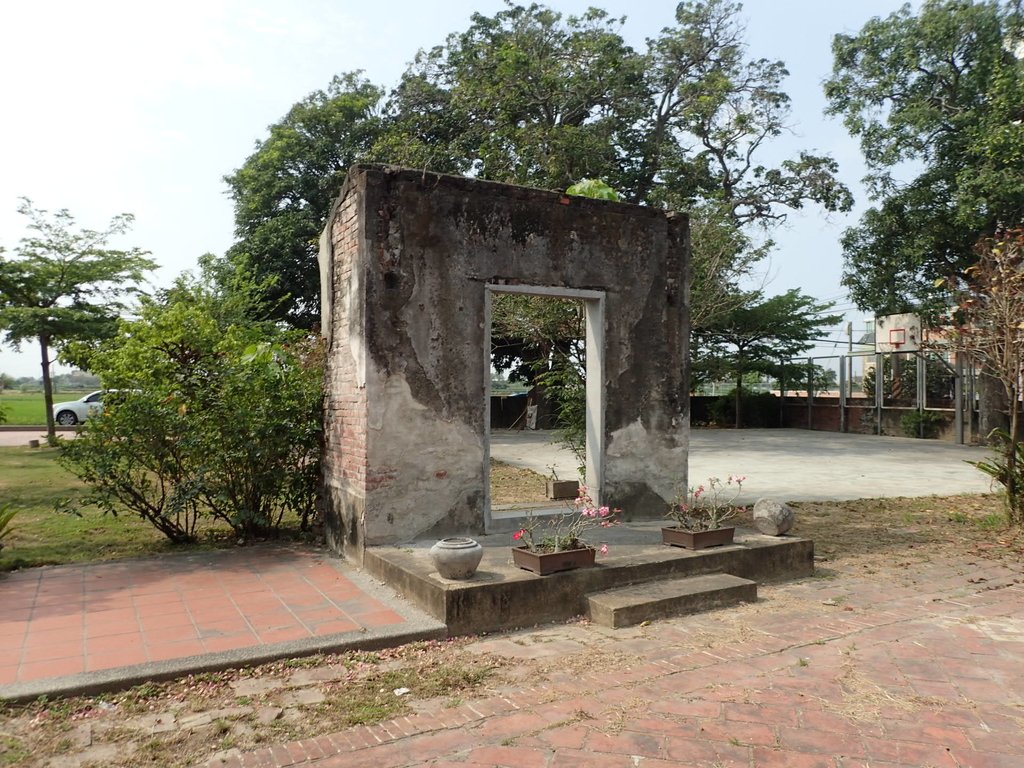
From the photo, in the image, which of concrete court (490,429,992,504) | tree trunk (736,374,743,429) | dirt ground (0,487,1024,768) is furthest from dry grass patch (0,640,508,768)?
tree trunk (736,374,743,429)

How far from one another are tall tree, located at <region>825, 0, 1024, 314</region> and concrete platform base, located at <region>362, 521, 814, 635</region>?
13345 millimetres

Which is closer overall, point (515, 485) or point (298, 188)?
point (515, 485)

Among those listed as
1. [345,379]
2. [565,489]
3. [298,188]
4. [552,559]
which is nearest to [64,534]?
[345,379]

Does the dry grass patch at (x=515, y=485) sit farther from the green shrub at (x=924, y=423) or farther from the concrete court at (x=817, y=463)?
the green shrub at (x=924, y=423)

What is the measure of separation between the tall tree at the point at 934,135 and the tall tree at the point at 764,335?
15.7ft

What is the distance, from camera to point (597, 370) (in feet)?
23.2

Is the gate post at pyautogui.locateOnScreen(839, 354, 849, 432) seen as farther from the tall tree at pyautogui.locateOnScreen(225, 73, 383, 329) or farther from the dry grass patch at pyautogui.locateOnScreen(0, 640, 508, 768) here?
the dry grass patch at pyautogui.locateOnScreen(0, 640, 508, 768)

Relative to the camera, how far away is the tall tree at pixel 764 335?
24.7 m

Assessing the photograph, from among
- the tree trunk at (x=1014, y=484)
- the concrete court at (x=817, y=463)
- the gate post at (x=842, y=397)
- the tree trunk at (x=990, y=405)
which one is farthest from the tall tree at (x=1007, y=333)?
the gate post at (x=842, y=397)

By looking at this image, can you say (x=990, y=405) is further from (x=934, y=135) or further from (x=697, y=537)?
(x=697, y=537)

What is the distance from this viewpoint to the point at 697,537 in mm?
6000

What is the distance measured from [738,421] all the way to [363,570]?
22144 millimetres

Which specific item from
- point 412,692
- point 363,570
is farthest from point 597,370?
point 412,692

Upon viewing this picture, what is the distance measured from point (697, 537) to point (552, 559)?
57.5 inches
